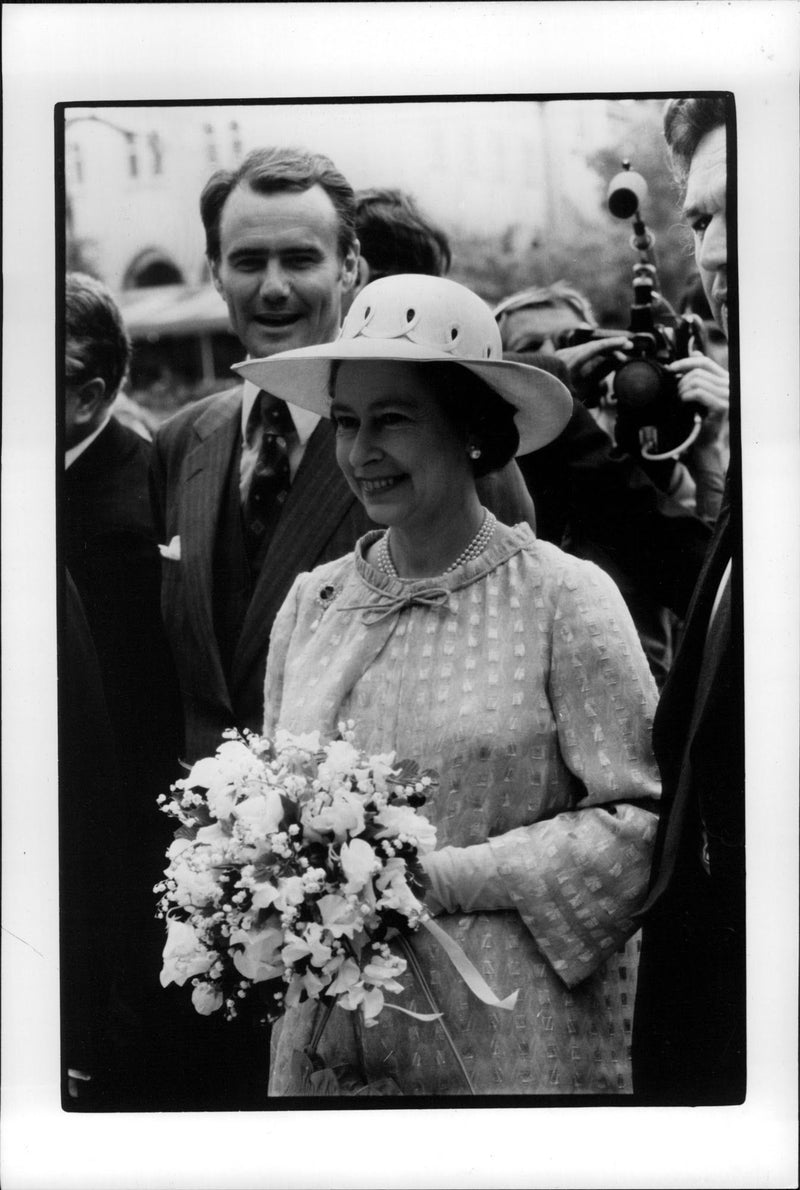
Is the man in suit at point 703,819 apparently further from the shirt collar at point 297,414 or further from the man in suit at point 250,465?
the shirt collar at point 297,414

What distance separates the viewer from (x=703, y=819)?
11.4ft

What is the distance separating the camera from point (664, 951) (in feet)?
11.3

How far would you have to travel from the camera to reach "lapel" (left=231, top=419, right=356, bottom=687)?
3.54 meters

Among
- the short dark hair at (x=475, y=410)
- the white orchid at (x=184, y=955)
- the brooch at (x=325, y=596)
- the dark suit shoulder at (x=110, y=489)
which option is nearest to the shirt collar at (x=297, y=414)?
the short dark hair at (x=475, y=410)

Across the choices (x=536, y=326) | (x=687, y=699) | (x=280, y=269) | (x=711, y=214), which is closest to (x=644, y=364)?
(x=536, y=326)

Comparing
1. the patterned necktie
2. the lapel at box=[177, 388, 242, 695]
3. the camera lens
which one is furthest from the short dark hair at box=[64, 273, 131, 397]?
the camera lens

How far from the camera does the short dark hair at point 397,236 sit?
348 cm

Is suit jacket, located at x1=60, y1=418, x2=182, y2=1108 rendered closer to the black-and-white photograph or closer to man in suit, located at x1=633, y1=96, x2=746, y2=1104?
the black-and-white photograph

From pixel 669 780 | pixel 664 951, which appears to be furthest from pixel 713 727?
pixel 664 951

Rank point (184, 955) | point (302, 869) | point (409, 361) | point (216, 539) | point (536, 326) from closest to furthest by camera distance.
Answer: point (302, 869), point (184, 955), point (409, 361), point (536, 326), point (216, 539)

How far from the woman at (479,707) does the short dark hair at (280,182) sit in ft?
0.81

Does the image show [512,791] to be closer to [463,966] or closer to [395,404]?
[463,966]

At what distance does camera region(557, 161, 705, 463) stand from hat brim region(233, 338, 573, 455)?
124 millimetres

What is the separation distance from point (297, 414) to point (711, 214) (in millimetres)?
1223
